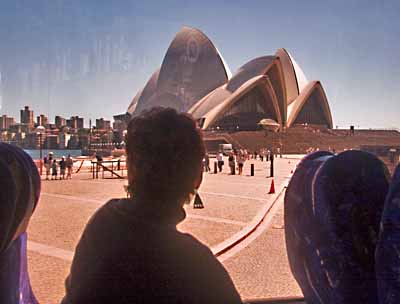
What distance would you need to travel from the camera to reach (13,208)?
1.14m

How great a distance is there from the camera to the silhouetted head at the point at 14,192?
1113 millimetres

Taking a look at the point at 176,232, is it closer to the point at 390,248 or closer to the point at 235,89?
the point at 390,248

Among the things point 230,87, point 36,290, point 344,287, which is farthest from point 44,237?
point 230,87

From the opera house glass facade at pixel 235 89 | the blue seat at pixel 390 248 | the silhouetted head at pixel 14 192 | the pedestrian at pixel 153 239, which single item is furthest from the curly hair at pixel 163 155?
the opera house glass facade at pixel 235 89

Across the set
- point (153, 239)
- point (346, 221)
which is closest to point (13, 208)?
point (153, 239)

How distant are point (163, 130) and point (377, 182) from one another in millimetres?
857

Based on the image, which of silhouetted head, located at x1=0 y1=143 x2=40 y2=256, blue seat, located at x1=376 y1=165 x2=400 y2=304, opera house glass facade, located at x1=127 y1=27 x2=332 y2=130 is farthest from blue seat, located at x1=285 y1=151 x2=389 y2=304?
opera house glass facade, located at x1=127 y1=27 x2=332 y2=130

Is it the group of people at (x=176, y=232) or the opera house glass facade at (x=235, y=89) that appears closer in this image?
the group of people at (x=176, y=232)

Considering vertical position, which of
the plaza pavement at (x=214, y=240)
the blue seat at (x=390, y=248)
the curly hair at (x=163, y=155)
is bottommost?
the plaza pavement at (x=214, y=240)

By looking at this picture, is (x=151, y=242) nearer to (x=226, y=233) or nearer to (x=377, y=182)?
(x=377, y=182)

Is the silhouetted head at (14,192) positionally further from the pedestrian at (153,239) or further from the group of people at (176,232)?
the pedestrian at (153,239)

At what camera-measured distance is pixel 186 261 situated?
93 cm

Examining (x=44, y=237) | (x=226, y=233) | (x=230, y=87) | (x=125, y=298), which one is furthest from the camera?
(x=230, y=87)

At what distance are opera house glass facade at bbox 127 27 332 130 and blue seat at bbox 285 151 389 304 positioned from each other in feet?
164
